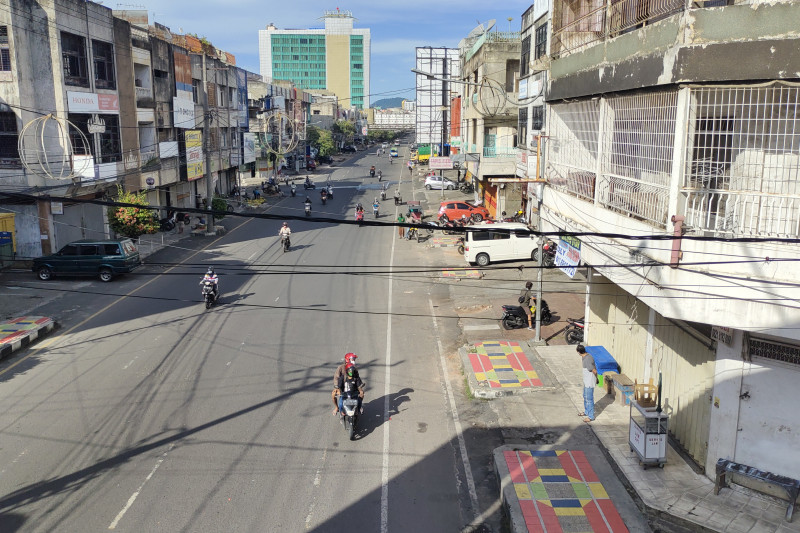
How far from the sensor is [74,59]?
28.3m

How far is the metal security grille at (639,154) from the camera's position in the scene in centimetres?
927

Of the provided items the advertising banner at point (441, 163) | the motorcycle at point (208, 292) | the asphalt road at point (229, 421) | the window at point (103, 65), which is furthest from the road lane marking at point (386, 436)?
the advertising banner at point (441, 163)

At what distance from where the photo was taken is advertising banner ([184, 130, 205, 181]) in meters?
40.4

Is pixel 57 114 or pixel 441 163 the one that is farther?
pixel 441 163

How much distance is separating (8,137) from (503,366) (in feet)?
72.5

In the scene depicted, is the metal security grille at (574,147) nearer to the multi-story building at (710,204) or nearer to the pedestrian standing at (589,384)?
the multi-story building at (710,204)

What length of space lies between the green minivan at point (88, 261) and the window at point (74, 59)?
8078 mm

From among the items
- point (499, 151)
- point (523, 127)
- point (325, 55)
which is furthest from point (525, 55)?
point (325, 55)

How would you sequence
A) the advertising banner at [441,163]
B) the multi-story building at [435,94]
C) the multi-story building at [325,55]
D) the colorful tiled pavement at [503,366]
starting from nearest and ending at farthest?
the colorful tiled pavement at [503,366] < the advertising banner at [441,163] < the multi-story building at [435,94] < the multi-story building at [325,55]

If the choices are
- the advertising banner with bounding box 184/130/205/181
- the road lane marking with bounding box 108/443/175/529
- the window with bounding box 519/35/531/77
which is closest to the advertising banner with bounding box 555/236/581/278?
the road lane marking with bounding box 108/443/175/529

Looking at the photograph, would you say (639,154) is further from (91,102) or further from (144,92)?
(144,92)

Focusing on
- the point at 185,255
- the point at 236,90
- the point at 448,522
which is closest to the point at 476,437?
the point at 448,522

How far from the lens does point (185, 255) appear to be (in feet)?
96.9

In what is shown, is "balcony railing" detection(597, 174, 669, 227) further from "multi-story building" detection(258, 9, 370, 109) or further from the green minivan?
"multi-story building" detection(258, 9, 370, 109)
